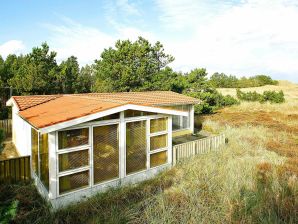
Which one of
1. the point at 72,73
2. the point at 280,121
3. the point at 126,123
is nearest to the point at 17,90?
the point at 72,73

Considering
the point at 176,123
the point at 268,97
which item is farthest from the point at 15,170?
the point at 268,97

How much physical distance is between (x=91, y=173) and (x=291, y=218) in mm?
5575

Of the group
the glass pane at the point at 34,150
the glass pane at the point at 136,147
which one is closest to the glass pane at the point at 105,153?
the glass pane at the point at 136,147

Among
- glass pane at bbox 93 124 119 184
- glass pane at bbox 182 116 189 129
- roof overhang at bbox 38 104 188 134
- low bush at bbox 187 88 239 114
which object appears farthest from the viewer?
low bush at bbox 187 88 239 114

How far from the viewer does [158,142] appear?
9.54m

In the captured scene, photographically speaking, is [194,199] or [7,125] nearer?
[194,199]

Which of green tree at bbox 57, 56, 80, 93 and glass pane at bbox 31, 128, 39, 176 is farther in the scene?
green tree at bbox 57, 56, 80, 93

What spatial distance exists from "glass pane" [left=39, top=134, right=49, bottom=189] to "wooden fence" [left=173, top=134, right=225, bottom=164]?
5142 mm

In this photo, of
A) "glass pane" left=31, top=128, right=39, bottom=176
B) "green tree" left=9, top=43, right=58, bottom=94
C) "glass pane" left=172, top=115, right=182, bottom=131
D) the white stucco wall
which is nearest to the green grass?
"glass pane" left=31, top=128, right=39, bottom=176

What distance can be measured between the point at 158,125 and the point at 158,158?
1334 mm

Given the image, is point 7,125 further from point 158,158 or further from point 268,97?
point 268,97

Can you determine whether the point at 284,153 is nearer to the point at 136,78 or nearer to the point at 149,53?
the point at 136,78

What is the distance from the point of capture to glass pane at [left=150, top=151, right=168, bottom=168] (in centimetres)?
936

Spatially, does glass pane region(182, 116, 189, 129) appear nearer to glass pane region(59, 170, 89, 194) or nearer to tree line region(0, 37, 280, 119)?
tree line region(0, 37, 280, 119)
